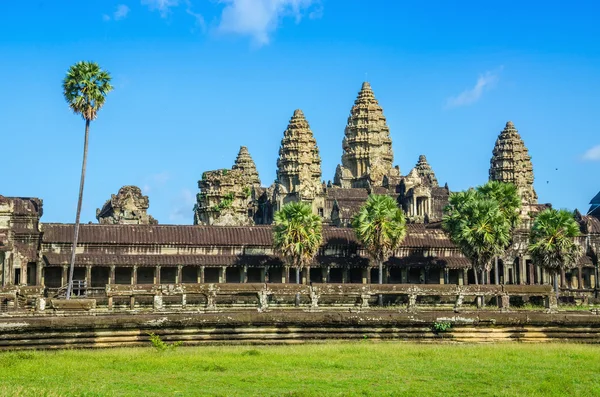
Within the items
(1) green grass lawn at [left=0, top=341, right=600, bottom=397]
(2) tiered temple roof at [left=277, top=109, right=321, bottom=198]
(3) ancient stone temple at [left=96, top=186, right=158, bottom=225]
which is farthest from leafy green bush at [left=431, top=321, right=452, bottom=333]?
(2) tiered temple roof at [left=277, top=109, right=321, bottom=198]

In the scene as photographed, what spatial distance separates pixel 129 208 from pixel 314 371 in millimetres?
77075

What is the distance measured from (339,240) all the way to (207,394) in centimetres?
5733

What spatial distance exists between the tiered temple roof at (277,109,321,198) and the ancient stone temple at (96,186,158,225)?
34.8 meters

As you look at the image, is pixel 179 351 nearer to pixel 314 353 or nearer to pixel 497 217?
pixel 314 353

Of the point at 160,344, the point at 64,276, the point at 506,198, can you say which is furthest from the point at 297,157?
the point at 160,344

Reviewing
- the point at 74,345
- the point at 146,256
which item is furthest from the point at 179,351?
the point at 146,256

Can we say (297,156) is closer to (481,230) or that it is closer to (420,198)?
(420,198)

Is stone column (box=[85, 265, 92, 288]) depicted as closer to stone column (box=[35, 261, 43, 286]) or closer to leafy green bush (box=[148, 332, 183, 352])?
stone column (box=[35, 261, 43, 286])

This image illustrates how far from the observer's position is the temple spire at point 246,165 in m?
154

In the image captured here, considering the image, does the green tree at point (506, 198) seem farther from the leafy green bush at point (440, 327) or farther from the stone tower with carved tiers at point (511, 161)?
the stone tower with carved tiers at point (511, 161)

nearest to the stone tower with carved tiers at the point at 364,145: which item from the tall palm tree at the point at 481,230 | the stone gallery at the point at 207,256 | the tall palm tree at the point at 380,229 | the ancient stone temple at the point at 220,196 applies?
the ancient stone temple at the point at 220,196

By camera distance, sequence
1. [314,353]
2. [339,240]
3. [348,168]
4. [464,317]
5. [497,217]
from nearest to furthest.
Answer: [314,353] < [464,317] < [497,217] < [339,240] < [348,168]

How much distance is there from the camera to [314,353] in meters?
20.4

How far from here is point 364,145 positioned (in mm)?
131875
